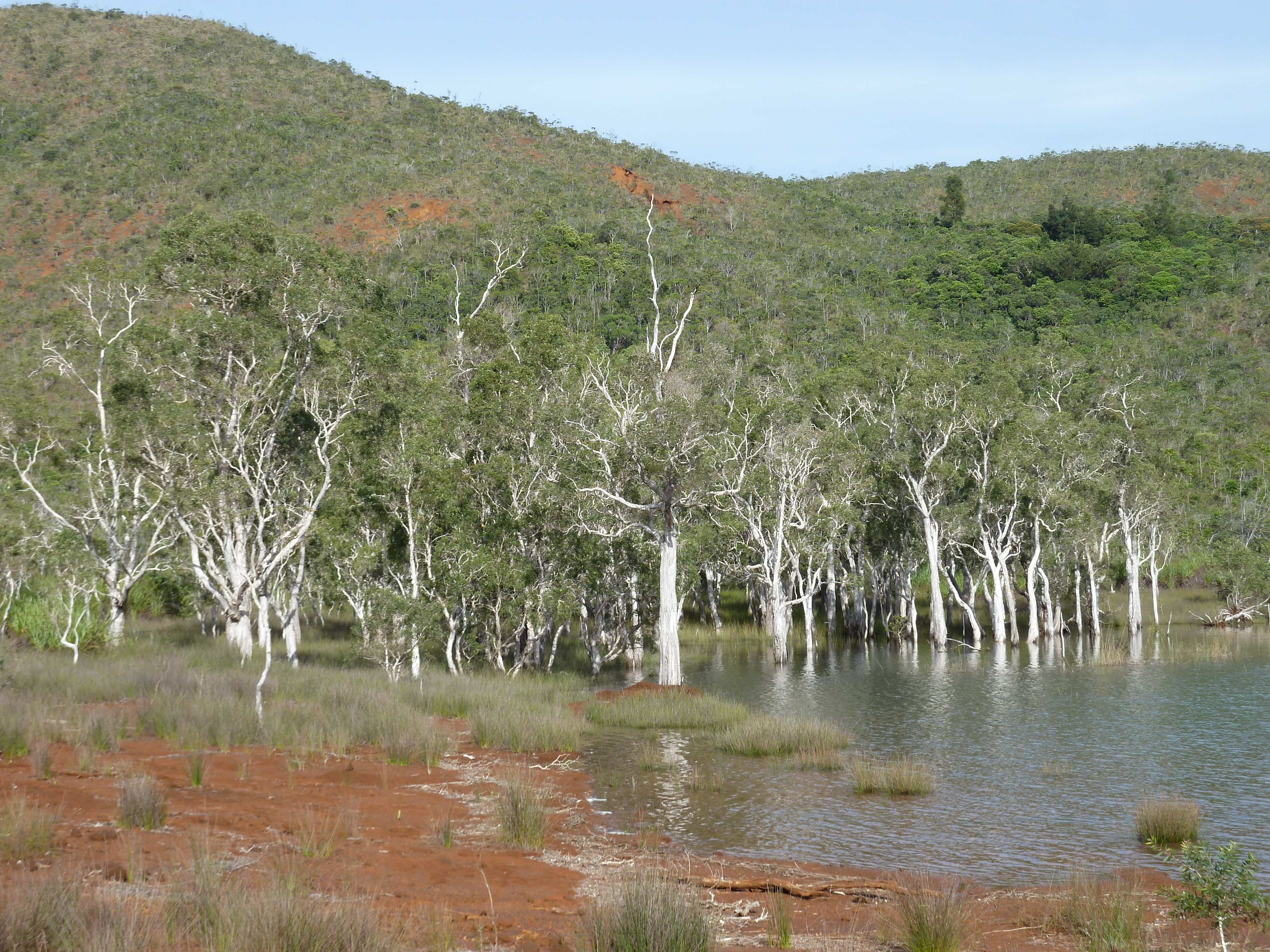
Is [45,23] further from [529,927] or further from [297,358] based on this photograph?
[529,927]

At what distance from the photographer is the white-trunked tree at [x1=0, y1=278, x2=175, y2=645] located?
3350 centimetres

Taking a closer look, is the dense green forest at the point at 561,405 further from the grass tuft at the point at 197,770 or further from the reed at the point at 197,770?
the grass tuft at the point at 197,770

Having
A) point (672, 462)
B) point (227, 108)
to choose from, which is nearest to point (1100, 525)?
point (672, 462)

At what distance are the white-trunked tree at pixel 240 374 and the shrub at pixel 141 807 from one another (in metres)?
15.7

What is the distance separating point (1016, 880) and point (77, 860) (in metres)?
11.6

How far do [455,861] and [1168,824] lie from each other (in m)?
11.0

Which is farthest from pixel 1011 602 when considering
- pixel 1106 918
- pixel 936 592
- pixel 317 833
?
pixel 317 833

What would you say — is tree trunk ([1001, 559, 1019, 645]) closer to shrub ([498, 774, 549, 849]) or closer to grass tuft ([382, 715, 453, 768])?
grass tuft ([382, 715, 453, 768])

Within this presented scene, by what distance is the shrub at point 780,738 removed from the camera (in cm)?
2228

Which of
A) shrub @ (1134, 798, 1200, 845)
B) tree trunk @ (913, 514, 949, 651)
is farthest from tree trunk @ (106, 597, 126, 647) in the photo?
tree trunk @ (913, 514, 949, 651)

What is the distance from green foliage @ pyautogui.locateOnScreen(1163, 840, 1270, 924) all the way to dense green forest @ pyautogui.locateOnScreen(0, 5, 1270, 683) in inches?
807

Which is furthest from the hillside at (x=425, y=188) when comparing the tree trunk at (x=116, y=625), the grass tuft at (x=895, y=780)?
the grass tuft at (x=895, y=780)

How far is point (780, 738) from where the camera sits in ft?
74.4

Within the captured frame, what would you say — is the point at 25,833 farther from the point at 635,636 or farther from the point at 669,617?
the point at 635,636
